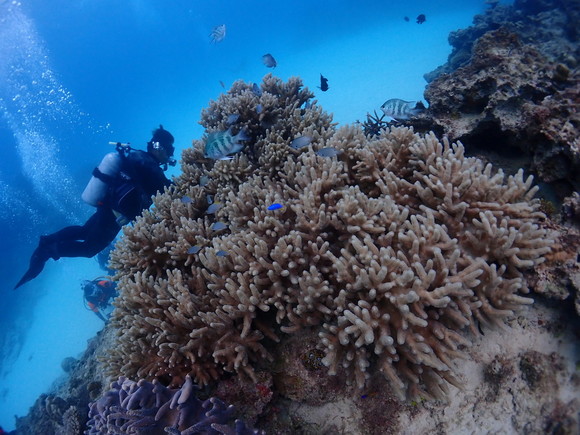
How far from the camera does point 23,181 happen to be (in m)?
32.7

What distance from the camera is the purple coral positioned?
254 centimetres

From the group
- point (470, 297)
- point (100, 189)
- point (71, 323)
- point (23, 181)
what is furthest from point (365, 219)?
point (23, 181)

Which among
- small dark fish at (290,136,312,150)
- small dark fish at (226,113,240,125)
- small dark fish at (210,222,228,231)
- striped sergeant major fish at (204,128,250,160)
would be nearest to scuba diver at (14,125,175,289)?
small dark fish at (226,113,240,125)

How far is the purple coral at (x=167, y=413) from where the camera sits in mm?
2545

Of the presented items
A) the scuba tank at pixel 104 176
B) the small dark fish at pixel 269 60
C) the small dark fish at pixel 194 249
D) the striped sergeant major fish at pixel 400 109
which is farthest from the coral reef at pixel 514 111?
the scuba tank at pixel 104 176

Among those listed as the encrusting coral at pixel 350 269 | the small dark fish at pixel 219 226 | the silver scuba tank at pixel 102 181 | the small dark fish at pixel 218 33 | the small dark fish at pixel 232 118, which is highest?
the small dark fish at pixel 218 33

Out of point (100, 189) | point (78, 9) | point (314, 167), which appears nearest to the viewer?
point (314, 167)

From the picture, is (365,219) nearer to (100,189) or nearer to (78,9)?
(100,189)

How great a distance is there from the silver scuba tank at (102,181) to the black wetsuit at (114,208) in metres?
0.11

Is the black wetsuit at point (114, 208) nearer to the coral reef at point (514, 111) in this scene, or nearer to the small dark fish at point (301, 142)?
the small dark fish at point (301, 142)

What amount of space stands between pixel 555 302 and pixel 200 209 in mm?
4001

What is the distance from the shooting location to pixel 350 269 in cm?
251

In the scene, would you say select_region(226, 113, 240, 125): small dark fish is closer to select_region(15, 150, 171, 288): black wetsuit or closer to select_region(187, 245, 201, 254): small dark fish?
select_region(15, 150, 171, 288): black wetsuit

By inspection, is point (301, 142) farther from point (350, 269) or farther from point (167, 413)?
point (167, 413)
